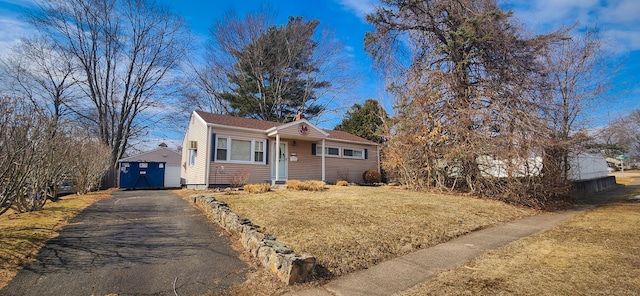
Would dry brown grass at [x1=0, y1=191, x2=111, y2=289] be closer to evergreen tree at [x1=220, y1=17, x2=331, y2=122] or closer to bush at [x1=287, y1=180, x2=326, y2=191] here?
bush at [x1=287, y1=180, x2=326, y2=191]

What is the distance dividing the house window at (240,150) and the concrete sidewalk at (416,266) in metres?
10.5

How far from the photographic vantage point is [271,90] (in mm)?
25766

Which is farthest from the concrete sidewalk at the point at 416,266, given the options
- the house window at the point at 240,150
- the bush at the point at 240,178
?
the house window at the point at 240,150

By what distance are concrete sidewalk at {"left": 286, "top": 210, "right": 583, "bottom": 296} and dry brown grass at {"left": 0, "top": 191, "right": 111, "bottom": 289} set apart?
149 inches

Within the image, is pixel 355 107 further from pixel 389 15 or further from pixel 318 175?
pixel 389 15

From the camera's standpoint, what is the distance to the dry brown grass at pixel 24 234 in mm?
3672

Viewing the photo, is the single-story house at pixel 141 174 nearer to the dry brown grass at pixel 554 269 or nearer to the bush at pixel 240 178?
the bush at pixel 240 178

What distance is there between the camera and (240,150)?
44.8 feet

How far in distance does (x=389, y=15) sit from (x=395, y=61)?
1986mm

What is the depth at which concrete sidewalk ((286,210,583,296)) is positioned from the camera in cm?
330

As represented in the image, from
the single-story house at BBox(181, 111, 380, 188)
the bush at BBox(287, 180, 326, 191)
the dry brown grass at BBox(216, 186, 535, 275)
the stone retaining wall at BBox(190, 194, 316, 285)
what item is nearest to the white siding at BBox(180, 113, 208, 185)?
the single-story house at BBox(181, 111, 380, 188)

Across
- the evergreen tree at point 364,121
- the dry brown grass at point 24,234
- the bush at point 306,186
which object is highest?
the evergreen tree at point 364,121

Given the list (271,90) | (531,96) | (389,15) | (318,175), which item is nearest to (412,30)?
(389,15)

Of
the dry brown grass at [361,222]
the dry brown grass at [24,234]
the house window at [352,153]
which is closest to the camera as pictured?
the dry brown grass at [24,234]
